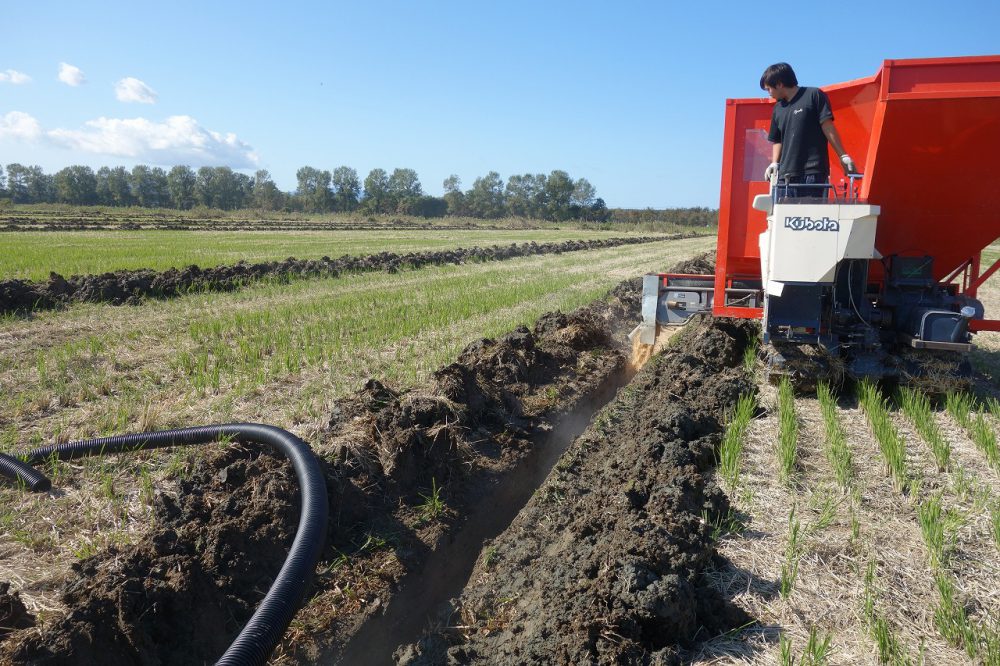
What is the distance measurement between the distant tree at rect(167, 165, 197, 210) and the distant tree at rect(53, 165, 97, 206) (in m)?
8.23

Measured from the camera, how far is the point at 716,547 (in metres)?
3.34

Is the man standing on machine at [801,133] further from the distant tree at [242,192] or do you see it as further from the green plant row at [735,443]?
the distant tree at [242,192]

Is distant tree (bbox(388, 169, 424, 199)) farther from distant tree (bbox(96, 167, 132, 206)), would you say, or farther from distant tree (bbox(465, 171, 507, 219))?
distant tree (bbox(96, 167, 132, 206))

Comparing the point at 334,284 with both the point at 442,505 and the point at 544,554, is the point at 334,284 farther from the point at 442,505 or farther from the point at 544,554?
the point at 544,554

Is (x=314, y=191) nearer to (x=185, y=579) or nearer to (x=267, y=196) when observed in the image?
(x=267, y=196)

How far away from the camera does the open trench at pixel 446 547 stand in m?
2.73

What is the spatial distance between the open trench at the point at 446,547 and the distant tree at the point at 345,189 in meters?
81.5

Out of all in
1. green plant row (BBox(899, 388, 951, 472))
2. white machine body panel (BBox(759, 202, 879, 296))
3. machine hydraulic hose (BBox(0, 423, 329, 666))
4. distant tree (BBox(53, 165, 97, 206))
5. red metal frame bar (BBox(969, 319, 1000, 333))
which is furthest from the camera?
distant tree (BBox(53, 165, 97, 206))

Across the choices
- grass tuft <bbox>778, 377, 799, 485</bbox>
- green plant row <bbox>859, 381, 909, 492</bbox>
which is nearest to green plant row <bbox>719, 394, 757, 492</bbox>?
grass tuft <bbox>778, 377, 799, 485</bbox>

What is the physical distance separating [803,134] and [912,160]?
920mm

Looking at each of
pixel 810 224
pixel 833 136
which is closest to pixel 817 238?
pixel 810 224

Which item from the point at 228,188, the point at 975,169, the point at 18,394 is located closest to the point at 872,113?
the point at 975,169

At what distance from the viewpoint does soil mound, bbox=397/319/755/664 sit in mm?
2678

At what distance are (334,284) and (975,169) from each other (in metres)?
10.8
